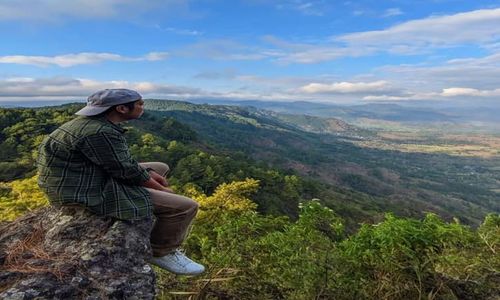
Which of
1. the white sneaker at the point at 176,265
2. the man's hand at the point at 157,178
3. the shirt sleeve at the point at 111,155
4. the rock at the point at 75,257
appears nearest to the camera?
the rock at the point at 75,257

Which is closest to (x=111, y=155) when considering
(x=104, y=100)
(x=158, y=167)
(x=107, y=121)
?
(x=107, y=121)

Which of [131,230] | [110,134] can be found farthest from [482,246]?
[110,134]

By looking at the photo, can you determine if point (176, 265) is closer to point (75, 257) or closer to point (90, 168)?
point (75, 257)

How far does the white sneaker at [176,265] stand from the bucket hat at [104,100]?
1586 millimetres

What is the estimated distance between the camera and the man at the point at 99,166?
3787mm

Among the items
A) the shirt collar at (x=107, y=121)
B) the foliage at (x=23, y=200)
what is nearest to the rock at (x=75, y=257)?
the shirt collar at (x=107, y=121)

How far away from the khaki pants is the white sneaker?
0.09 meters

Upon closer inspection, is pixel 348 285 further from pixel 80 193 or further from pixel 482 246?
pixel 80 193

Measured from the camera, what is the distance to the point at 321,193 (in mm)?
74500

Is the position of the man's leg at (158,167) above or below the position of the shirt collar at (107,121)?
below

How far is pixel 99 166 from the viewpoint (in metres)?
3.86

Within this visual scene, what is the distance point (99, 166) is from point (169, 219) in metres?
0.86

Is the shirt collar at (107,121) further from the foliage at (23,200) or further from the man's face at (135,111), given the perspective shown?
the foliage at (23,200)

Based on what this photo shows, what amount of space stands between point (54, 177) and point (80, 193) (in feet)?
0.95
